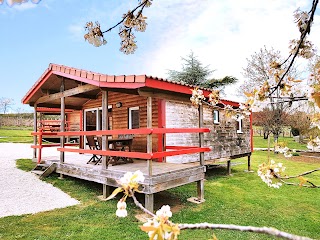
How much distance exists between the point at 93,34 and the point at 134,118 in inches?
278

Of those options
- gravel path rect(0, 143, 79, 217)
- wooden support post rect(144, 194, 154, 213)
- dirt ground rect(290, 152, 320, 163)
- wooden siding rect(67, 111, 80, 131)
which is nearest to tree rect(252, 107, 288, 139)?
dirt ground rect(290, 152, 320, 163)

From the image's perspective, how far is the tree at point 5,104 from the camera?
47.6 metres

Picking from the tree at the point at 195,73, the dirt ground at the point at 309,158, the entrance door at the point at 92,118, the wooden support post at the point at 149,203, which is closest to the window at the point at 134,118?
the entrance door at the point at 92,118

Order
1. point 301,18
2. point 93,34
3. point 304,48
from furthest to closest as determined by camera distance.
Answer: point 93,34 → point 304,48 → point 301,18

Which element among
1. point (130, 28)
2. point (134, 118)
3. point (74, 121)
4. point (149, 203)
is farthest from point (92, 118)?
point (130, 28)

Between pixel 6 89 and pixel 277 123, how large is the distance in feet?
180

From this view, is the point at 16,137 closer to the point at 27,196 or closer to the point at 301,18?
the point at 27,196

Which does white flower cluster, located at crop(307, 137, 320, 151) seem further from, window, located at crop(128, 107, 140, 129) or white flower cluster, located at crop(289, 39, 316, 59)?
window, located at crop(128, 107, 140, 129)

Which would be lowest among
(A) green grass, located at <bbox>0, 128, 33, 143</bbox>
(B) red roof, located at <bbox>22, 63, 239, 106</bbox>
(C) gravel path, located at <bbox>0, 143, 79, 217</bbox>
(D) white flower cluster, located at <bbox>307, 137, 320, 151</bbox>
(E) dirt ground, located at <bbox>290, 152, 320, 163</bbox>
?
(E) dirt ground, located at <bbox>290, 152, 320, 163</bbox>

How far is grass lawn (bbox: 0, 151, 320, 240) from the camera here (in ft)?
14.3

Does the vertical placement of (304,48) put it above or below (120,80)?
below

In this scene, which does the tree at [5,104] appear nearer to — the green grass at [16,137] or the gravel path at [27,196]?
the green grass at [16,137]

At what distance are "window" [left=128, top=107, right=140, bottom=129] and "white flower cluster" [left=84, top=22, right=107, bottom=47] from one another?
684 centimetres

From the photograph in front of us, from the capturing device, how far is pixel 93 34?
Result: 194 centimetres
